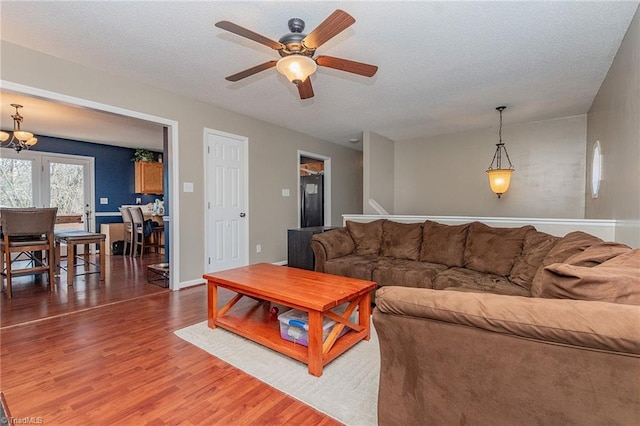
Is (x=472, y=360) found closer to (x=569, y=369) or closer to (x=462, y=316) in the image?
(x=462, y=316)

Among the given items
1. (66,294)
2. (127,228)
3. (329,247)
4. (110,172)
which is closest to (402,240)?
(329,247)

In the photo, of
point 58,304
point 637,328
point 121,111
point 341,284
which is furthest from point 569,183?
point 58,304

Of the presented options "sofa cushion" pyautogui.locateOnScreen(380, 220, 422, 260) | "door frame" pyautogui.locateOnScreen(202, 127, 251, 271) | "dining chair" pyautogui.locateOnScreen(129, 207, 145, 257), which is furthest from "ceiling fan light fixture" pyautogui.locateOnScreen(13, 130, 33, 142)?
"sofa cushion" pyautogui.locateOnScreen(380, 220, 422, 260)

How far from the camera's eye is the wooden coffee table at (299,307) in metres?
1.88

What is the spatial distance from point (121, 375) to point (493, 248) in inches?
125

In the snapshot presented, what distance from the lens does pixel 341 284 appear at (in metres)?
2.33

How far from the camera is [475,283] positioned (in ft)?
8.54

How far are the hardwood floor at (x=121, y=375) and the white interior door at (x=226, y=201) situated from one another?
1.31 meters

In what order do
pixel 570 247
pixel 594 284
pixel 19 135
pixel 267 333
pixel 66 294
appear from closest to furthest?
1. pixel 594 284
2. pixel 570 247
3. pixel 267 333
4. pixel 66 294
5. pixel 19 135

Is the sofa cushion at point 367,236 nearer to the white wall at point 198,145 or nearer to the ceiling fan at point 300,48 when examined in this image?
the white wall at point 198,145

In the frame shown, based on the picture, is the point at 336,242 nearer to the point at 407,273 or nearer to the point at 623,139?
the point at 407,273

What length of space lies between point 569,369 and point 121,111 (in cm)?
405

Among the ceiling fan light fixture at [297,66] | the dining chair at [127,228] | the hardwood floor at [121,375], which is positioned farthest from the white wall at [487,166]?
the dining chair at [127,228]

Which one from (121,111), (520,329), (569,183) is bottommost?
(520,329)
